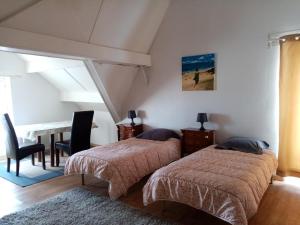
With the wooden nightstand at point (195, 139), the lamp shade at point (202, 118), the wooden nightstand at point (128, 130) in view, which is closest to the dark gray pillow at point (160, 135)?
the wooden nightstand at point (195, 139)

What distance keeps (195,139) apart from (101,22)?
225cm

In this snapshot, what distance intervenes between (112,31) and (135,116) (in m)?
1.75

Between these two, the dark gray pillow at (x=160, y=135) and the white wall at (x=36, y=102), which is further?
the white wall at (x=36, y=102)

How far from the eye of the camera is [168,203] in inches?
111

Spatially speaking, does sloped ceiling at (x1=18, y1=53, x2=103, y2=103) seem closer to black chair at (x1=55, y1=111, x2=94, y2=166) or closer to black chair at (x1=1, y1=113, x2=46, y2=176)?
black chair at (x1=55, y1=111, x2=94, y2=166)

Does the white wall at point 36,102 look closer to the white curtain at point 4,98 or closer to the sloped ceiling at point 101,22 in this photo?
the white curtain at point 4,98

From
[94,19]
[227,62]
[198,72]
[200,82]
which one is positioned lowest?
[200,82]

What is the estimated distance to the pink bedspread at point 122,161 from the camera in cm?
286

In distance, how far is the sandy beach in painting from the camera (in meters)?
3.88

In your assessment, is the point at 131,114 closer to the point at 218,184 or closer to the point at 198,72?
the point at 198,72

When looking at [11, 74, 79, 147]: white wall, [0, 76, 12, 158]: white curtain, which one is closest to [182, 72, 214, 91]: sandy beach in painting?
[11, 74, 79, 147]: white wall

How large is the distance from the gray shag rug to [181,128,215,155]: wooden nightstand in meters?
1.56

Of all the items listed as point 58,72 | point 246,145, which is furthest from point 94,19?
point 246,145

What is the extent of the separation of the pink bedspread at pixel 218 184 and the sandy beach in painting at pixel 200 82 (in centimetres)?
138
